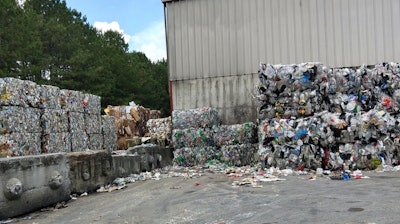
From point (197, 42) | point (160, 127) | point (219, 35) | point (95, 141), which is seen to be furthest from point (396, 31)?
point (95, 141)

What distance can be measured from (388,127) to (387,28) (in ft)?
18.4

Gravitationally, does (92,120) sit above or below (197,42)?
below

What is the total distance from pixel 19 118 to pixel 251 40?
847 centimetres

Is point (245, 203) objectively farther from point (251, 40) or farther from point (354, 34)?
point (354, 34)

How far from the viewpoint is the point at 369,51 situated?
12758mm

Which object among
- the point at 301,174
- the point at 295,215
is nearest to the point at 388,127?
the point at 301,174

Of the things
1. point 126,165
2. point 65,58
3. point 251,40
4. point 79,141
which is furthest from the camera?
point 65,58

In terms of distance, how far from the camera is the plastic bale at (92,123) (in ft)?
33.6

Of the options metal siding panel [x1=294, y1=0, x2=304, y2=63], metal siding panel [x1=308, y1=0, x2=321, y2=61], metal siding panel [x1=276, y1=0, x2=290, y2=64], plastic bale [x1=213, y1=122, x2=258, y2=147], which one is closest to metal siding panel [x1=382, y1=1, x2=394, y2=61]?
metal siding panel [x1=308, y1=0, x2=321, y2=61]

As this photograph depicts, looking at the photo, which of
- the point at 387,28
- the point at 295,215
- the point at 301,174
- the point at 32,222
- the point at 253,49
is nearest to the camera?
the point at 295,215

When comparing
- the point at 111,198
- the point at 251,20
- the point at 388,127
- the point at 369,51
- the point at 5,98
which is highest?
the point at 251,20

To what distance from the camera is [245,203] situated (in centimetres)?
534

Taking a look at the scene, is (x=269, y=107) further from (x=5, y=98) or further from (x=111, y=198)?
(x=5, y=98)

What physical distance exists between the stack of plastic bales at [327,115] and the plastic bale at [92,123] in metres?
4.34
